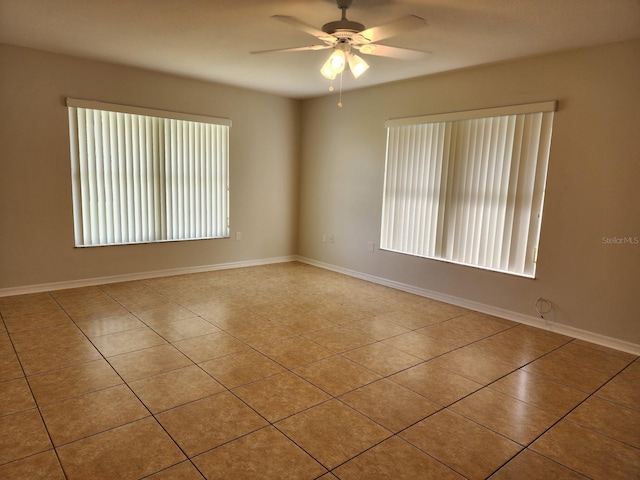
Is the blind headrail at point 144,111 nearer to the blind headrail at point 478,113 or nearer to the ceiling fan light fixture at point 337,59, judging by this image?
the blind headrail at point 478,113

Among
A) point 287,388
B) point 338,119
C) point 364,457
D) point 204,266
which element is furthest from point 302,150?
point 364,457

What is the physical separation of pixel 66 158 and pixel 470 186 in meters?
4.26

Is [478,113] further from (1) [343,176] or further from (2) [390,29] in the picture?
(1) [343,176]

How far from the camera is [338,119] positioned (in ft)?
18.3

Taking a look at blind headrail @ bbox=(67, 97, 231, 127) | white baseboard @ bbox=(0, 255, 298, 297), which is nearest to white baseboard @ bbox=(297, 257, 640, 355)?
white baseboard @ bbox=(0, 255, 298, 297)

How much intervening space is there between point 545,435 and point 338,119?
447 centimetres

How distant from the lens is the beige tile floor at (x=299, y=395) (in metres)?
1.88

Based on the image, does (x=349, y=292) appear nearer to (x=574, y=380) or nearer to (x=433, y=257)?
(x=433, y=257)

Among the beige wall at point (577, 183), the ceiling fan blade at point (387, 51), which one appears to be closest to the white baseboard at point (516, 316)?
the beige wall at point (577, 183)

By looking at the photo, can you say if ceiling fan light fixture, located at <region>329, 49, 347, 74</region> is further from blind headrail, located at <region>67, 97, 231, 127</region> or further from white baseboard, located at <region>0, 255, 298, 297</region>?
white baseboard, located at <region>0, 255, 298, 297</region>

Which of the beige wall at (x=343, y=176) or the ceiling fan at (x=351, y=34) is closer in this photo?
the ceiling fan at (x=351, y=34)

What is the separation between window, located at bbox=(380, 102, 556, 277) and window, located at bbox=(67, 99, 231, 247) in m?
2.33

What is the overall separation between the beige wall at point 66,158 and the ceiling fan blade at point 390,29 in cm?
309

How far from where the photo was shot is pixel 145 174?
4836mm
